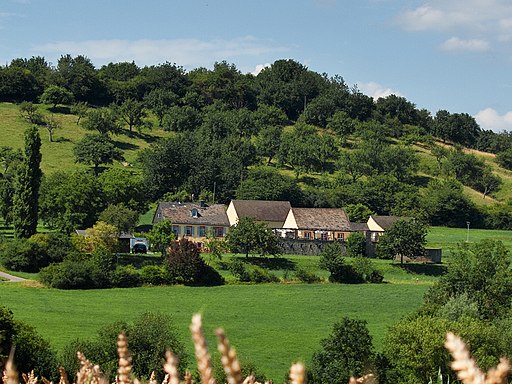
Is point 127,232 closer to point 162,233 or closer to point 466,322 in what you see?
point 162,233

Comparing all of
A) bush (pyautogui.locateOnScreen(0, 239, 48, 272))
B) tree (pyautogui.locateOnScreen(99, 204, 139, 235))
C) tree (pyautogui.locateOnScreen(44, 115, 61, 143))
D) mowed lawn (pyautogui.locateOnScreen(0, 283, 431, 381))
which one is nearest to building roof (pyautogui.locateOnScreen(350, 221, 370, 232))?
mowed lawn (pyautogui.locateOnScreen(0, 283, 431, 381))

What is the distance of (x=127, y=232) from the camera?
73.1 metres

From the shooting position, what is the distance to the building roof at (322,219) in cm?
8381

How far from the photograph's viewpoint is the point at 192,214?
8181 cm

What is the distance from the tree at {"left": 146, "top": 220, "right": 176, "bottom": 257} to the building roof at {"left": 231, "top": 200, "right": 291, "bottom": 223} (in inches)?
623

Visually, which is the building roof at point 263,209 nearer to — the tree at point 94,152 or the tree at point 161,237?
the tree at point 161,237

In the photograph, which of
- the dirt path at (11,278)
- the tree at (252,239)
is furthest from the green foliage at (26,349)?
the tree at (252,239)

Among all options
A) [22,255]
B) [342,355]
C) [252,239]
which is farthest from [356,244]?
[342,355]

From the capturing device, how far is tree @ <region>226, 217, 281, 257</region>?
70.0 metres

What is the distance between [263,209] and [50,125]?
4403 cm

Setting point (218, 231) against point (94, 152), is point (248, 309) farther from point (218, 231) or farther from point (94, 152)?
point (94, 152)

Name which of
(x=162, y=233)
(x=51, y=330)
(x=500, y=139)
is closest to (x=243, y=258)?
(x=162, y=233)

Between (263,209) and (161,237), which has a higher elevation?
(263,209)

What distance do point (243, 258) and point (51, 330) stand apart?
1132 inches
